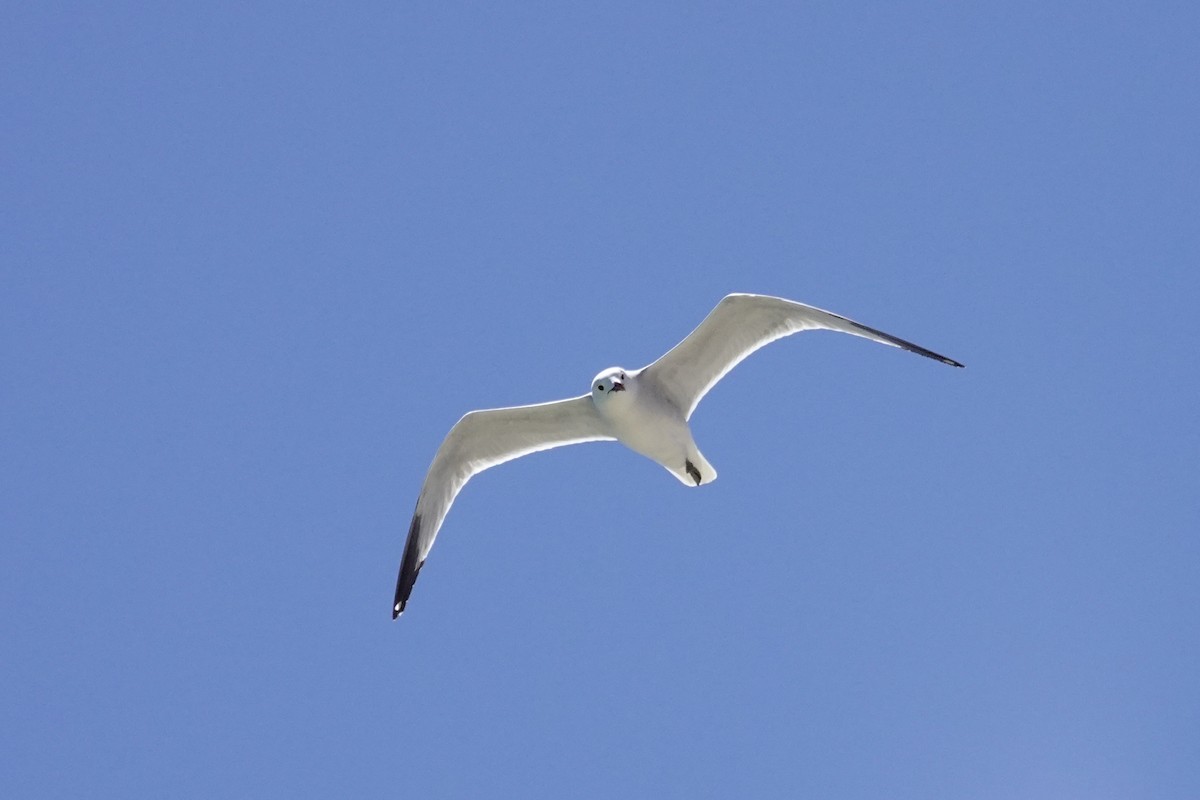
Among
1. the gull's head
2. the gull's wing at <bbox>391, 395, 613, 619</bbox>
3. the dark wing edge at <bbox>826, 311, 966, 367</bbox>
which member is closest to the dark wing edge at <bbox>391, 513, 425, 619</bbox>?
the gull's wing at <bbox>391, 395, 613, 619</bbox>

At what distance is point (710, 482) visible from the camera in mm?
13703

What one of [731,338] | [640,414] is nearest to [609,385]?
[640,414]

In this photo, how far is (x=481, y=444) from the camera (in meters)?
14.1

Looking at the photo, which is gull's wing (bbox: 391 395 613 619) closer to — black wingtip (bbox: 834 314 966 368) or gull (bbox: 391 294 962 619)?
gull (bbox: 391 294 962 619)

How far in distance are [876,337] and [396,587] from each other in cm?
546

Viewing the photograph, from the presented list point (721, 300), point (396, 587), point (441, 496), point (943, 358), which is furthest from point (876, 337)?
point (396, 587)

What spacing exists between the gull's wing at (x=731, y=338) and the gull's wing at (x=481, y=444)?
0.80 m

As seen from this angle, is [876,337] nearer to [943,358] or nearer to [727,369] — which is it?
[943,358]

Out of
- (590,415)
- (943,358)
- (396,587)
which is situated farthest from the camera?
(396,587)

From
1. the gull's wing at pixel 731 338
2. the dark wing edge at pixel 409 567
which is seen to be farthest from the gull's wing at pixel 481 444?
the gull's wing at pixel 731 338

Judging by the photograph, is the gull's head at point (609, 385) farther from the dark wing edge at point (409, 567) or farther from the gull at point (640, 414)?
the dark wing edge at point (409, 567)

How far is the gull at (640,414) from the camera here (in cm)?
1301

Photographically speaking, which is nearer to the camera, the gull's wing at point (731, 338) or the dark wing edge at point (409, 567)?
the gull's wing at point (731, 338)

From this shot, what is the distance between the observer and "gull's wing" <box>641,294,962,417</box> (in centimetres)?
1286
